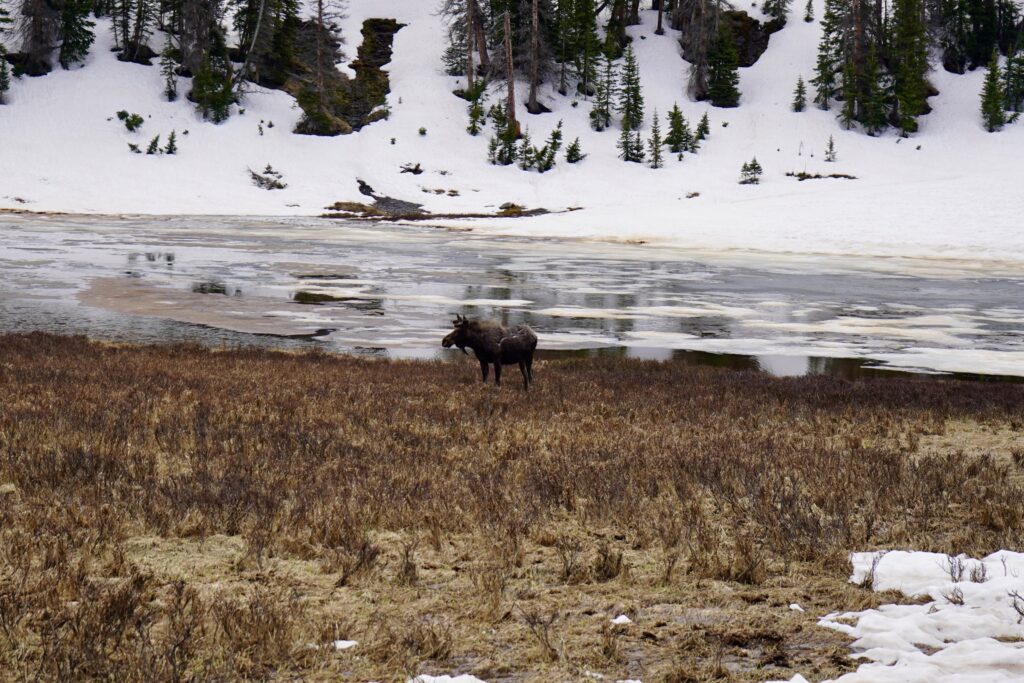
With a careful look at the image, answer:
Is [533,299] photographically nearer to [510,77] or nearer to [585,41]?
[510,77]

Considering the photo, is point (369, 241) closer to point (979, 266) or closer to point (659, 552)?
point (979, 266)

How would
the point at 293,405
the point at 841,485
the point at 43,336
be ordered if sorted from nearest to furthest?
the point at 841,485 → the point at 293,405 → the point at 43,336

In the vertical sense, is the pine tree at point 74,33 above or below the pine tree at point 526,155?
above

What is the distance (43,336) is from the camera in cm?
1930

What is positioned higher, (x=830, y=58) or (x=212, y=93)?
(x=830, y=58)

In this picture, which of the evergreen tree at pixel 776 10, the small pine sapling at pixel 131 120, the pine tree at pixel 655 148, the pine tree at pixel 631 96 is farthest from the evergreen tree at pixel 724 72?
the small pine sapling at pixel 131 120

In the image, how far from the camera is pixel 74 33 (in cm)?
8238

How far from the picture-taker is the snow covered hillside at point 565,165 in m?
55.9

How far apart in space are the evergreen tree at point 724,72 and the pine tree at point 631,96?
7.54 meters

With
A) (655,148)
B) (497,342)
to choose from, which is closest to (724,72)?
(655,148)

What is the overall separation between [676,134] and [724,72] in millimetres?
12185

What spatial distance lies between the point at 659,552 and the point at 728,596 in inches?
35.7

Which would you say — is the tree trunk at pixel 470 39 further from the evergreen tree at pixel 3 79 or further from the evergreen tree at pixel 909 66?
the evergreen tree at pixel 3 79

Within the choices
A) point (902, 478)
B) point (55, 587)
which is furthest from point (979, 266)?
point (55, 587)
